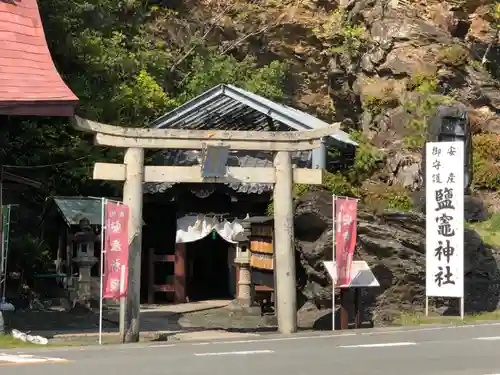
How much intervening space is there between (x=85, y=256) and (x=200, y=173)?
7514mm

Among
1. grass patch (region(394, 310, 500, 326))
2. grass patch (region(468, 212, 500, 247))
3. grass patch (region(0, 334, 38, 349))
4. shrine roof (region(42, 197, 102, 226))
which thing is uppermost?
shrine roof (region(42, 197, 102, 226))

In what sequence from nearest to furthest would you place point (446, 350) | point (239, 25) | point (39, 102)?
1. point (446, 350)
2. point (39, 102)
3. point (239, 25)

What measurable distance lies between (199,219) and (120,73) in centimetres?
575

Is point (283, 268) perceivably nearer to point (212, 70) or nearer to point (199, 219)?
point (199, 219)

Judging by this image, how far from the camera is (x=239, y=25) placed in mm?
33781

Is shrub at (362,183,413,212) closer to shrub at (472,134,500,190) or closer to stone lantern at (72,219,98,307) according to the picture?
shrub at (472,134,500,190)

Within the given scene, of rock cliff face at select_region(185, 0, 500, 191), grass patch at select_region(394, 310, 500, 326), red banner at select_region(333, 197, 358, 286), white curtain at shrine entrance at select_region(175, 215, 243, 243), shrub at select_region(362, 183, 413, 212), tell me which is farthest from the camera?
rock cliff face at select_region(185, 0, 500, 191)

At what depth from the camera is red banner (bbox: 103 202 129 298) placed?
42.1 feet

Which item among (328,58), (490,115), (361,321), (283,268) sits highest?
(328,58)

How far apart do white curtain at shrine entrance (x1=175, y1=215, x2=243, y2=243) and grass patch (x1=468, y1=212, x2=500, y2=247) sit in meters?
7.42

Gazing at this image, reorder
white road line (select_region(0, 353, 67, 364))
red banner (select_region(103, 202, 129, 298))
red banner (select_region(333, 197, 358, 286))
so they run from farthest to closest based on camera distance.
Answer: red banner (select_region(333, 197, 358, 286)) < red banner (select_region(103, 202, 129, 298)) < white road line (select_region(0, 353, 67, 364))

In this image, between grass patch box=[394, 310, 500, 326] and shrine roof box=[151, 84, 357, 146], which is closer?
grass patch box=[394, 310, 500, 326]

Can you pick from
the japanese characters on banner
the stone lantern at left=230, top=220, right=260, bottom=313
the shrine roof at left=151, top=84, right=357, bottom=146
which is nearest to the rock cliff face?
the shrine roof at left=151, top=84, right=357, bottom=146

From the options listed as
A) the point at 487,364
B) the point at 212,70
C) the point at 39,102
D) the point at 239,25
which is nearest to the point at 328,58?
the point at 239,25
